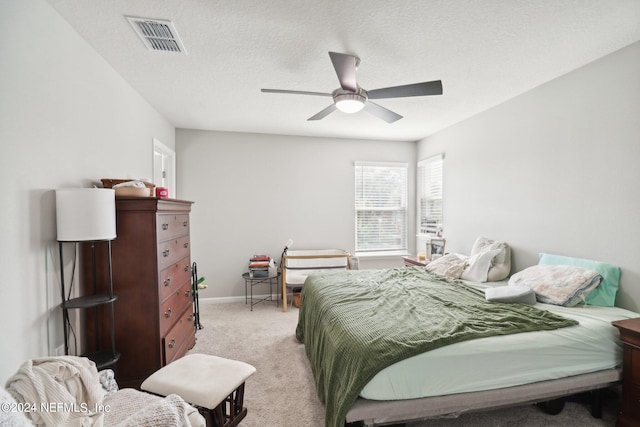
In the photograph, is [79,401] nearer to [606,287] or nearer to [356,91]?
[356,91]

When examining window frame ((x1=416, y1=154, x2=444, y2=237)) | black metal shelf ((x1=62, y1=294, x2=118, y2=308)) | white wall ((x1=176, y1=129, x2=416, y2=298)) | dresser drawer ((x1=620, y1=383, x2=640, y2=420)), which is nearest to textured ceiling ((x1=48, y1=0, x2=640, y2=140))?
white wall ((x1=176, y1=129, x2=416, y2=298))

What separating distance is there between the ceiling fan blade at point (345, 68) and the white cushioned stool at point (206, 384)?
205cm

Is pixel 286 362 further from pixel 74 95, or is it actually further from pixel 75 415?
pixel 74 95

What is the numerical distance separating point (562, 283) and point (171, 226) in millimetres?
3295

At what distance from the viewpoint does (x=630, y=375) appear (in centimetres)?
178

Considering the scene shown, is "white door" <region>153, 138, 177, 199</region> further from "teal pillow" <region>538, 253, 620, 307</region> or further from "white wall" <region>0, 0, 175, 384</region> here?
"teal pillow" <region>538, 253, 620, 307</region>

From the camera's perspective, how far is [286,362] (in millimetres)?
2727

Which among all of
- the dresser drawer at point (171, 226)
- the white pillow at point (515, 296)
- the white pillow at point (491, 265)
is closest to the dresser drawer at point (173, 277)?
the dresser drawer at point (171, 226)

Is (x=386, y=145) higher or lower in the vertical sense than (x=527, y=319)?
higher

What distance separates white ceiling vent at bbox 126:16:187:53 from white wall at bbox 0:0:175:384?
44 centimetres

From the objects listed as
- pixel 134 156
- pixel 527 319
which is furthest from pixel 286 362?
pixel 134 156

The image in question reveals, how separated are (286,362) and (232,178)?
9.67ft

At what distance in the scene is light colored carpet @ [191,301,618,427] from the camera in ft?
6.34

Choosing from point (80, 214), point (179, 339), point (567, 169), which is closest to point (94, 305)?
point (80, 214)
